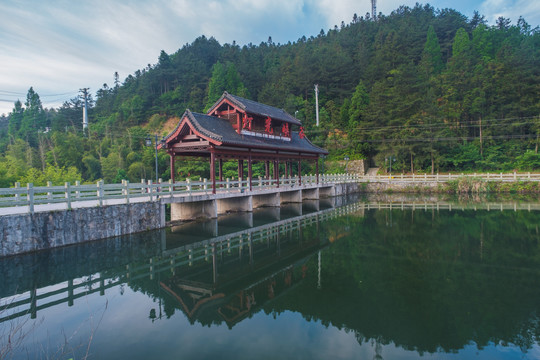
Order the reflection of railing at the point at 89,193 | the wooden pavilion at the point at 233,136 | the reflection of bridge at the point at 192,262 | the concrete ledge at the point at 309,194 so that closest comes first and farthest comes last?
the reflection of bridge at the point at 192,262, the reflection of railing at the point at 89,193, the wooden pavilion at the point at 233,136, the concrete ledge at the point at 309,194

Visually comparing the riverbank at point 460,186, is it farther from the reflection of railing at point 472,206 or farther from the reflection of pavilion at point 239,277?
the reflection of pavilion at point 239,277

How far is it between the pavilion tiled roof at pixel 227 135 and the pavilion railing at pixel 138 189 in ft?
7.98

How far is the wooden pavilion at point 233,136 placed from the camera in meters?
16.1

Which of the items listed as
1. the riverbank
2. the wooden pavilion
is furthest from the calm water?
the riverbank

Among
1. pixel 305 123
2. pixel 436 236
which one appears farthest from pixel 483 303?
pixel 305 123

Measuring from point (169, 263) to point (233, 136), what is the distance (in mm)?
9414

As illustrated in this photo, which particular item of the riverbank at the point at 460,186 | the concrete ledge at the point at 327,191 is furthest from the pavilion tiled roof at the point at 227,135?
the riverbank at the point at 460,186

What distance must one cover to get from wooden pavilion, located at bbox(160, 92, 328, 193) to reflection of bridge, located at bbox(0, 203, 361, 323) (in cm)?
428

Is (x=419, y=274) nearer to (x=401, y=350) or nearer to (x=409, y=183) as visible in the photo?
(x=401, y=350)

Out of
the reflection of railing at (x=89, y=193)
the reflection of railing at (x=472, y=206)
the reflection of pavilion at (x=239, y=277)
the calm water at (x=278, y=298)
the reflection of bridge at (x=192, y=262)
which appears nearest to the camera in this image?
the calm water at (x=278, y=298)

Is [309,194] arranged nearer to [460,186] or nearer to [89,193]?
[460,186]

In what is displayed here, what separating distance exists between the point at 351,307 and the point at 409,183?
29127 millimetres

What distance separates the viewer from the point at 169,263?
9.92 metres

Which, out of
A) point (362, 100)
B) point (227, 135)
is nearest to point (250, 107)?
point (227, 135)
